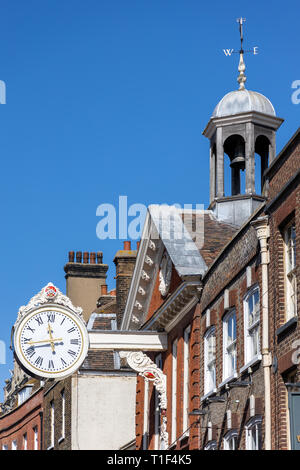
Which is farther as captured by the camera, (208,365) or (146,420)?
(146,420)

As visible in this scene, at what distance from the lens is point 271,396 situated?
838 inches

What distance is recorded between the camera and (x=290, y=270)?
835 inches

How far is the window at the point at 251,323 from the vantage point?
23.2 meters

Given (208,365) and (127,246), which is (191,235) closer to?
(208,365)

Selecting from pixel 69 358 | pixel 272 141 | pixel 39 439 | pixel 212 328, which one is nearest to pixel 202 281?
pixel 212 328

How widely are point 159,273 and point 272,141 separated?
17.2ft

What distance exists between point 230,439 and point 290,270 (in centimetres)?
519

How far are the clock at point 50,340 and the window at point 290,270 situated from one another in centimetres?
835

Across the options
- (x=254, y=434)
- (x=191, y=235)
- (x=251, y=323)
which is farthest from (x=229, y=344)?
(x=191, y=235)

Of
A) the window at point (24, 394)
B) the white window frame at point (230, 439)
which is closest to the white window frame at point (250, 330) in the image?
the white window frame at point (230, 439)

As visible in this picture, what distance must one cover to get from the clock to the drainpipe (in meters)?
7.41

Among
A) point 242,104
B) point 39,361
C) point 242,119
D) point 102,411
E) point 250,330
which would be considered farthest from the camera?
point 102,411

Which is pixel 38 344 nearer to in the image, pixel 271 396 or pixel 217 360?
pixel 217 360
